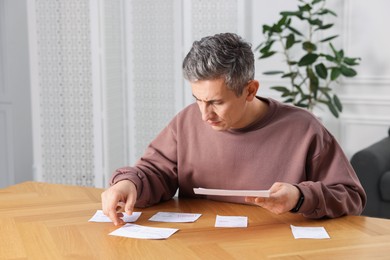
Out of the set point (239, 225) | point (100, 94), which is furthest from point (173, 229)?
point (100, 94)

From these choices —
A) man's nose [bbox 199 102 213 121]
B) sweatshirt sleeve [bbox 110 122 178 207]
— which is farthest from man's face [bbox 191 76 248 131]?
sweatshirt sleeve [bbox 110 122 178 207]

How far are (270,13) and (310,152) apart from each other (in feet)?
9.63

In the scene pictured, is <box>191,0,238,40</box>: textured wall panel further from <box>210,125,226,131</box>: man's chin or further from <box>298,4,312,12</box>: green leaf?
<box>210,125,226,131</box>: man's chin

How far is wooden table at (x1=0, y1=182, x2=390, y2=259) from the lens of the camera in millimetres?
1908

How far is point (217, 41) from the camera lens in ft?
7.50

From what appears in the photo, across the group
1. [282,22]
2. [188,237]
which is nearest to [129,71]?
[282,22]

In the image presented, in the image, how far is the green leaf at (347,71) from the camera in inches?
186

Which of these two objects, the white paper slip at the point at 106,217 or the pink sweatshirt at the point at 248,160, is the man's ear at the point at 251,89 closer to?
the pink sweatshirt at the point at 248,160

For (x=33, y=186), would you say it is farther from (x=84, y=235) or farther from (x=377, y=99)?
(x=377, y=99)

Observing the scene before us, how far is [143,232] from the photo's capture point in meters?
2.11

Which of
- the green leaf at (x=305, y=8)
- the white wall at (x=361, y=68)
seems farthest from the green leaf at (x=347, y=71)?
the green leaf at (x=305, y=8)

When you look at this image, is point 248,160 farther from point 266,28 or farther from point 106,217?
point 266,28

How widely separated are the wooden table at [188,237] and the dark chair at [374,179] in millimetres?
2119

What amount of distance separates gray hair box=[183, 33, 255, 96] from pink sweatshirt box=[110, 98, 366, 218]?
25cm
